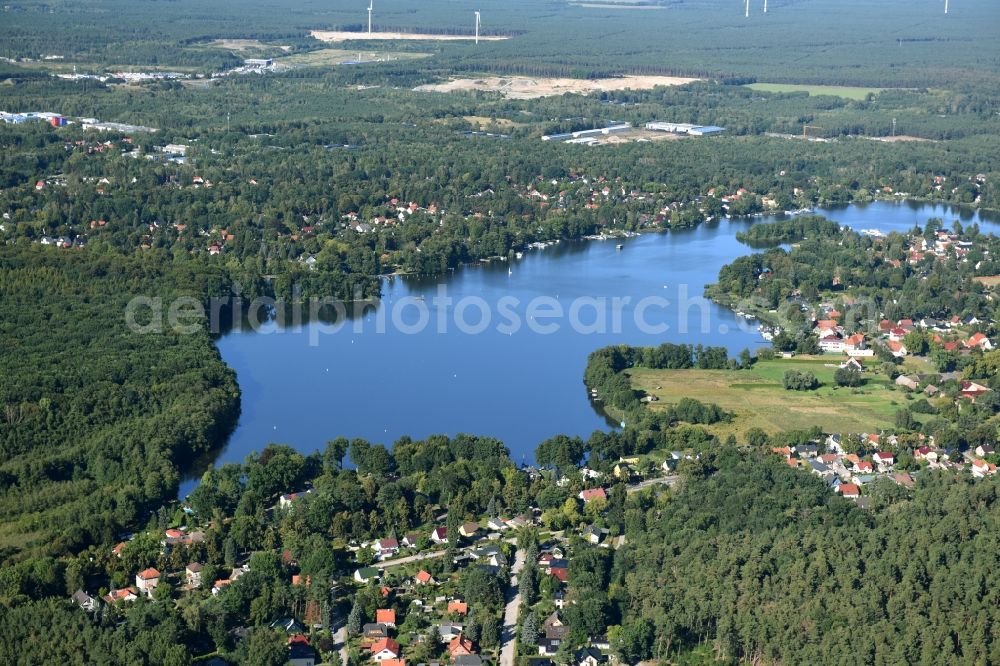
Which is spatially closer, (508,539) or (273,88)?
(508,539)

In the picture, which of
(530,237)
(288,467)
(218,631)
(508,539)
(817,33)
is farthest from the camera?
(817,33)

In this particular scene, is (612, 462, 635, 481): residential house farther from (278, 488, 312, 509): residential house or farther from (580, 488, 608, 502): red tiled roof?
(278, 488, 312, 509): residential house

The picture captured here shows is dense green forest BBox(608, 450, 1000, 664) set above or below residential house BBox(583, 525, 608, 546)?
above

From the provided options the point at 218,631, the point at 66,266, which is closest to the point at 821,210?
the point at 66,266

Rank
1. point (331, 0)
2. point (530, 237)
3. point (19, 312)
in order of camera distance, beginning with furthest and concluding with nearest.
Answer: point (331, 0) < point (530, 237) < point (19, 312)

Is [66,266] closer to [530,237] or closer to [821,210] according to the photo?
[530,237]

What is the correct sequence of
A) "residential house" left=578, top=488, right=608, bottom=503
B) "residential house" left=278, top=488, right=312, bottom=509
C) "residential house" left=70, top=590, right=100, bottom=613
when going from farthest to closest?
"residential house" left=578, top=488, right=608, bottom=503
"residential house" left=278, top=488, right=312, bottom=509
"residential house" left=70, top=590, right=100, bottom=613

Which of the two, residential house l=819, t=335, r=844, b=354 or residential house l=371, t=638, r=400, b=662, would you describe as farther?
residential house l=819, t=335, r=844, b=354

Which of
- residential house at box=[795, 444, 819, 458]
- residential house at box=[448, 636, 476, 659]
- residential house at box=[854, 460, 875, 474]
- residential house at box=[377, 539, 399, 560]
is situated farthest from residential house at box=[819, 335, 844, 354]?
residential house at box=[448, 636, 476, 659]
